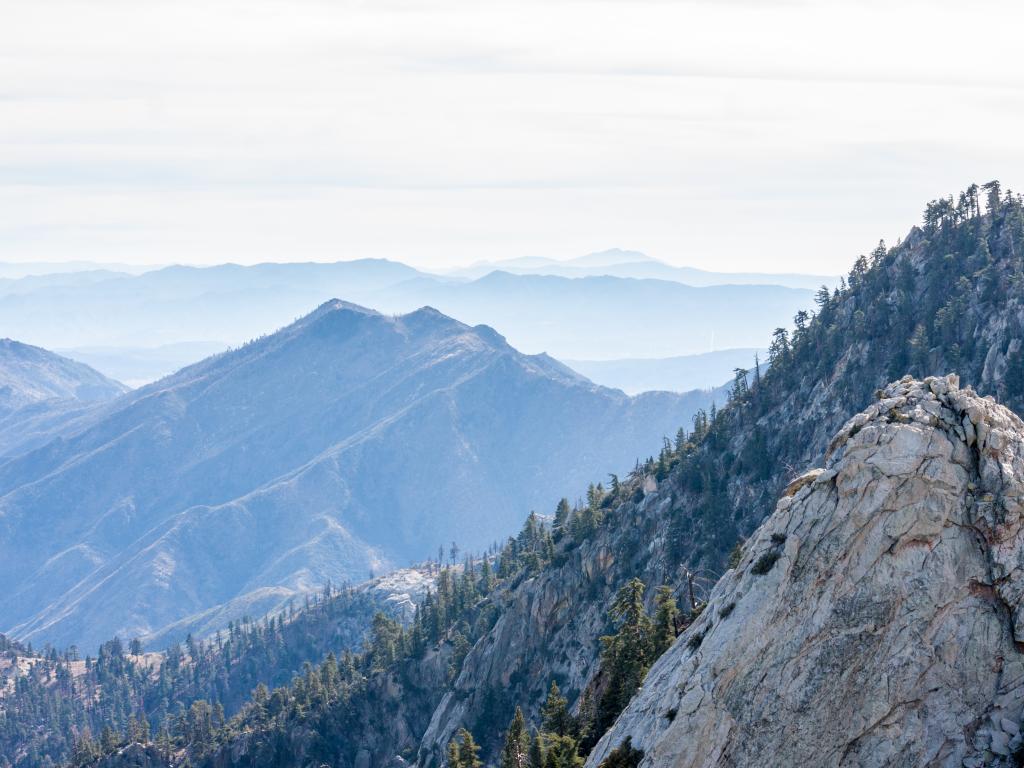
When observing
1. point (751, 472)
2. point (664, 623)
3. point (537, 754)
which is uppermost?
point (664, 623)

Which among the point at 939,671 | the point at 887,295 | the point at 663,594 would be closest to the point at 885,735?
the point at 939,671

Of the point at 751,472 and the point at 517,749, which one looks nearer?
the point at 517,749

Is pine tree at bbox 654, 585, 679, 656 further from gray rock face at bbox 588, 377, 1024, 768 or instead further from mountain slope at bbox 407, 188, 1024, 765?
mountain slope at bbox 407, 188, 1024, 765

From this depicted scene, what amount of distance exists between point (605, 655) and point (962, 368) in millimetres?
92307

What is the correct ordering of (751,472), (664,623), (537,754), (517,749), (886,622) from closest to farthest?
(886,622) → (664,623) → (537,754) → (517,749) → (751,472)

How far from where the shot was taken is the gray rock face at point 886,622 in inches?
2119

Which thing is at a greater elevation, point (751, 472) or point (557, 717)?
point (751, 472)

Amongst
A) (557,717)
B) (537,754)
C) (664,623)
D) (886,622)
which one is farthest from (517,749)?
(886,622)

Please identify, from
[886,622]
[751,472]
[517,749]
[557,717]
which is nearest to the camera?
[886,622]

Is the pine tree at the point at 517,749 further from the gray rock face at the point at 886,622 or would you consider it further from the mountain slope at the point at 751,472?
the mountain slope at the point at 751,472

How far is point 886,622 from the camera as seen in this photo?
55031 mm

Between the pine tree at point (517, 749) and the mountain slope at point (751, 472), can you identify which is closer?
the pine tree at point (517, 749)

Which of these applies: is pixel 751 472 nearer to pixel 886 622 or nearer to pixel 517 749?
pixel 517 749

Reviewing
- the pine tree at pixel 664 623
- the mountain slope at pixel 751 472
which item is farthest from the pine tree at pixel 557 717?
the mountain slope at pixel 751 472
